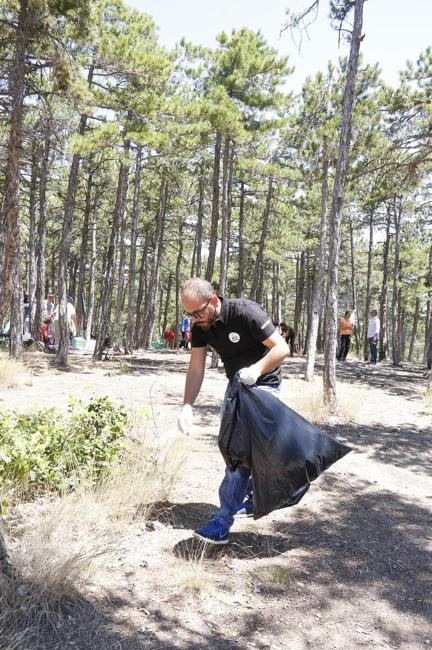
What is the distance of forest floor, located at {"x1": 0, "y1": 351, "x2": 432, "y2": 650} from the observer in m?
2.57

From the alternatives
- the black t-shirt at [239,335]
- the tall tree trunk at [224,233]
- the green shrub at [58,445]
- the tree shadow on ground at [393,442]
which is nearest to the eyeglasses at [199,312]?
the black t-shirt at [239,335]

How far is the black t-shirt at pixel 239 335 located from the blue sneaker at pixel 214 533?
0.98 metres

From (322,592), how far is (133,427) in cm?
222

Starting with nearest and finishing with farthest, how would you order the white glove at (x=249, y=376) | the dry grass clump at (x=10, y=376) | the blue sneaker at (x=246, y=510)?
the white glove at (x=249, y=376) < the blue sneaker at (x=246, y=510) < the dry grass clump at (x=10, y=376)

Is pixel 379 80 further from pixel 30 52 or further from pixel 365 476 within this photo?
pixel 365 476

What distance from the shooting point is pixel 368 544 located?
3691 millimetres

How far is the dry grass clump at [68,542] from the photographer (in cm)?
246

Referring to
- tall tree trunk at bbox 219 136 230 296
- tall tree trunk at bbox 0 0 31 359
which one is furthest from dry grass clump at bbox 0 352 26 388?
tall tree trunk at bbox 219 136 230 296

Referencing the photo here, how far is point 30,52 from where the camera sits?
30.6 ft

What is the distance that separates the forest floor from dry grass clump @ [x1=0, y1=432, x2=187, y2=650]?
0.05 metres

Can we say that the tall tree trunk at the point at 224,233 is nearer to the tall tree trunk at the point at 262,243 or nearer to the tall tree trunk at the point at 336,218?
the tall tree trunk at the point at 262,243

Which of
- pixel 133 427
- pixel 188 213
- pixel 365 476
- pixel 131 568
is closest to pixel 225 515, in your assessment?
Answer: pixel 131 568

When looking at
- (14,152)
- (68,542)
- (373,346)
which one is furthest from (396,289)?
(68,542)

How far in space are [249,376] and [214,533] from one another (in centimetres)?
107
